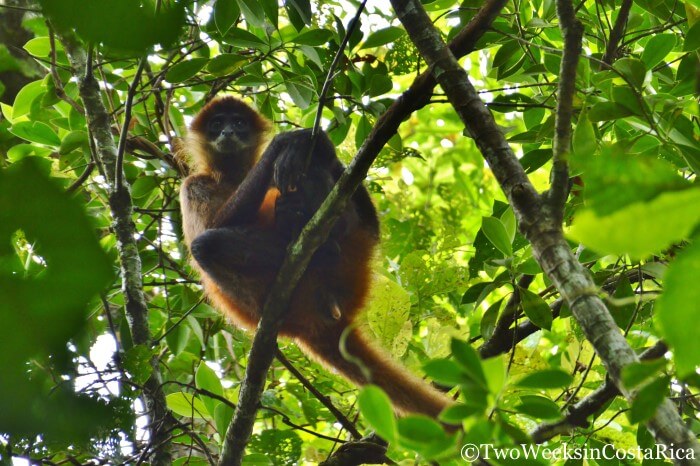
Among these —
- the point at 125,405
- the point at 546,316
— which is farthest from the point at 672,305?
the point at 546,316

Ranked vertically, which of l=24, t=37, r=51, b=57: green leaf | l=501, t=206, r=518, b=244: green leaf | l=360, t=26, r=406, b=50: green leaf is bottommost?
l=501, t=206, r=518, b=244: green leaf

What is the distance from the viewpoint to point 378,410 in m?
1.31

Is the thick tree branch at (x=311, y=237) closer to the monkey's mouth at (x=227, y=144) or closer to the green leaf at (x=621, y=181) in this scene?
the green leaf at (x=621, y=181)

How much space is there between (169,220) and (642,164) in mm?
6042

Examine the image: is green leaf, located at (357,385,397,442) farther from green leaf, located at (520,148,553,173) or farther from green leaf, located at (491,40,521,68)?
green leaf, located at (491,40,521,68)

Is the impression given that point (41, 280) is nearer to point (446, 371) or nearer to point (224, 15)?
point (446, 371)

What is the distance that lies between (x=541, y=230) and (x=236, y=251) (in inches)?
116

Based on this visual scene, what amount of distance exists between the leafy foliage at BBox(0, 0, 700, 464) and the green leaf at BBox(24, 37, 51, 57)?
0.02 m

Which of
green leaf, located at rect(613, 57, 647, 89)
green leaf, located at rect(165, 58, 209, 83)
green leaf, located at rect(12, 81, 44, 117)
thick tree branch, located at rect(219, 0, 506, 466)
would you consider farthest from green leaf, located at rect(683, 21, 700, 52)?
green leaf, located at rect(12, 81, 44, 117)

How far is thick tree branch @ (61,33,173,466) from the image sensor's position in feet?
14.6

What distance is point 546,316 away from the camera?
3.26m

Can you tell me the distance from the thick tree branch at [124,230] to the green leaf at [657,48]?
3152mm

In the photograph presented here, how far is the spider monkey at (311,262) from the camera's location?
14.3ft

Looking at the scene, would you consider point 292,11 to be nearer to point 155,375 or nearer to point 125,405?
point 155,375
